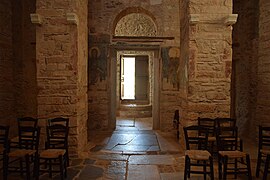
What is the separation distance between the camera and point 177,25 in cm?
782

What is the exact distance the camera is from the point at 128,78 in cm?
1380

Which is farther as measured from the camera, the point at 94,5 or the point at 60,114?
Result: the point at 94,5

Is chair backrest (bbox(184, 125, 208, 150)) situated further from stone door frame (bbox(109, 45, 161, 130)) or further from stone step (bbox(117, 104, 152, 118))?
stone step (bbox(117, 104, 152, 118))

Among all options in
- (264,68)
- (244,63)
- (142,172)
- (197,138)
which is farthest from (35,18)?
(244,63)

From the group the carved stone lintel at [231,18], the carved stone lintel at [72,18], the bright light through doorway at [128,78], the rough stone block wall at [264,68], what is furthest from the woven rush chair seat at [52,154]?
the bright light through doorway at [128,78]

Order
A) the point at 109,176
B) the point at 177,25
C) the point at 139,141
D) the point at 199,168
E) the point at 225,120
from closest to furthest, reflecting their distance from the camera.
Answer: the point at 109,176 < the point at 199,168 < the point at 225,120 < the point at 139,141 < the point at 177,25

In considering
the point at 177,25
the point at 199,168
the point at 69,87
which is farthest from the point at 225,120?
the point at 177,25

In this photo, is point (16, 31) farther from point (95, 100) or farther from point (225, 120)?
point (225, 120)

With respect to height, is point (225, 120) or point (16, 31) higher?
point (16, 31)

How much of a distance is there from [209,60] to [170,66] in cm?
282

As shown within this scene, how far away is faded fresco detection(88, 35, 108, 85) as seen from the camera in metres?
7.81

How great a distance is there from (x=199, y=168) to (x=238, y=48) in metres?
5.00

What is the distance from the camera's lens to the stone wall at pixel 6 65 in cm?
730

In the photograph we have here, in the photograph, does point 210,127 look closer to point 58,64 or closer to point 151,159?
point 151,159
